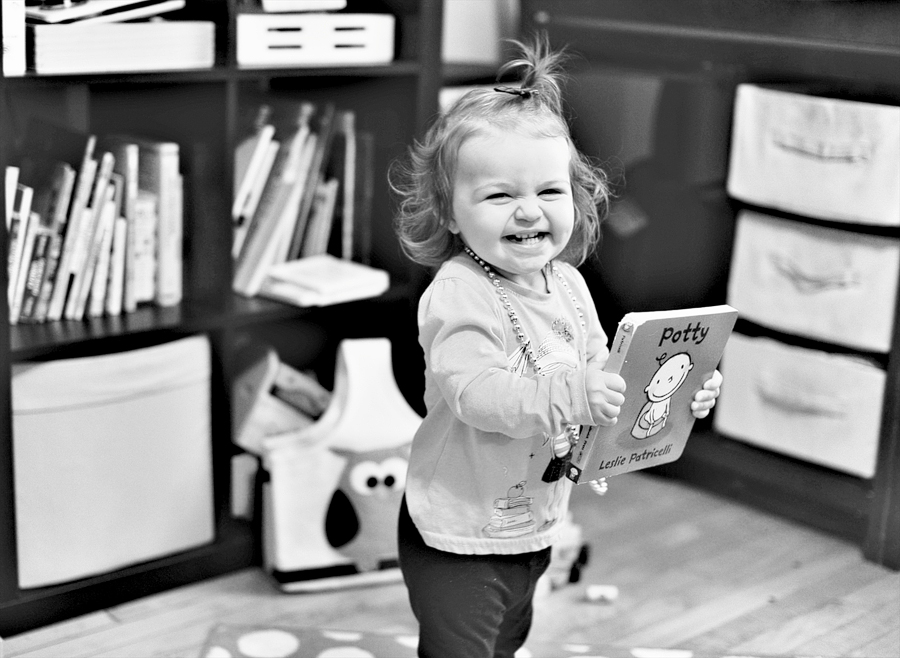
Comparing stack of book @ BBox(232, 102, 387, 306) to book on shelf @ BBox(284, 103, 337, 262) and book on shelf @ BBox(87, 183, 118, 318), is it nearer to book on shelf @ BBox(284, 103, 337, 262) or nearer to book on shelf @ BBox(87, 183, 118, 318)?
book on shelf @ BBox(284, 103, 337, 262)

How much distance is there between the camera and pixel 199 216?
6.01ft

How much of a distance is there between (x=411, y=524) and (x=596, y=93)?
116 cm

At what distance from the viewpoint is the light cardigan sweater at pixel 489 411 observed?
46.8 inches

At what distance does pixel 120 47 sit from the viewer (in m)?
1.63

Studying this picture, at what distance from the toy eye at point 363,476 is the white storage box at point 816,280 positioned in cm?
76

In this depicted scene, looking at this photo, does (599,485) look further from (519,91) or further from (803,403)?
(803,403)

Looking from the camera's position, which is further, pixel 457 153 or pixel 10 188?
pixel 10 188

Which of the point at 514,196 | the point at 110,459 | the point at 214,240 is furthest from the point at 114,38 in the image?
the point at 514,196

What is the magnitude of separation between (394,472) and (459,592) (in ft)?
1.72

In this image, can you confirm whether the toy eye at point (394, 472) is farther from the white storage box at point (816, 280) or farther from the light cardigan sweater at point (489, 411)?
the white storage box at point (816, 280)

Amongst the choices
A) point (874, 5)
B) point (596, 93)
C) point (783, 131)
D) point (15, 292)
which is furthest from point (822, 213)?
point (15, 292)

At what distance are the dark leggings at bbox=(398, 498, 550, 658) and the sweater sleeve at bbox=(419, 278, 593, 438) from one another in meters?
0.19

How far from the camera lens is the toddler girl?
1196mm

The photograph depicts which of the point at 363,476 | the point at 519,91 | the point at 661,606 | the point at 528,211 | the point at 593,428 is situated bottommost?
the point at 661,606
